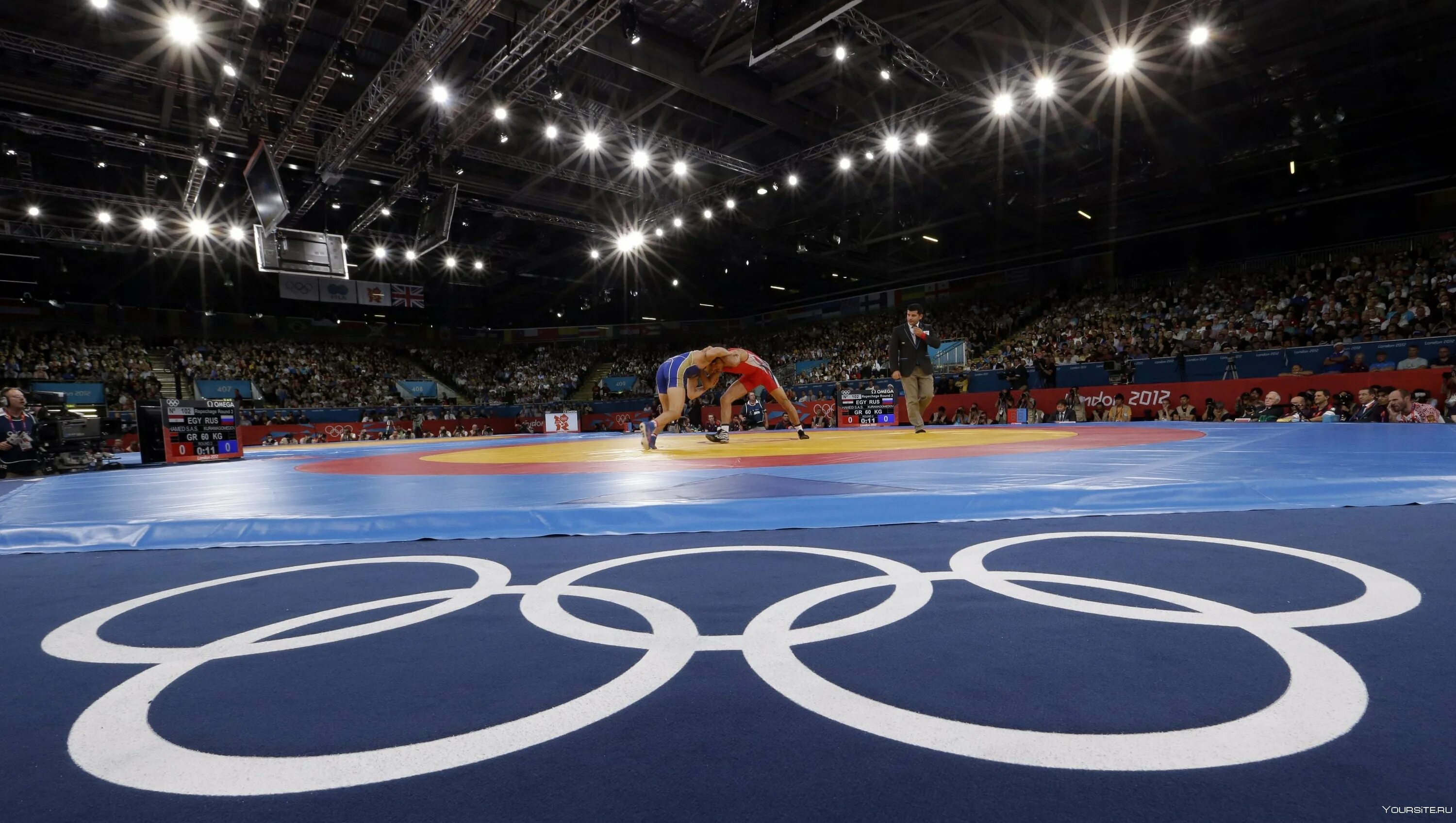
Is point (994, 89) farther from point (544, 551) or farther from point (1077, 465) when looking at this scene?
point (544, 551)

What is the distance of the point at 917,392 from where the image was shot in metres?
8.95

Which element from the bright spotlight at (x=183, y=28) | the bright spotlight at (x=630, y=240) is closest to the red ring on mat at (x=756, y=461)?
the bright spotlight at (x=183, y=28)

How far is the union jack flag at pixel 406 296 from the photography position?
96.7 ft

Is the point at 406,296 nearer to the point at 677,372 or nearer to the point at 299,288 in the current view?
the point at 299,288

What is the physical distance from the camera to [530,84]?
1056cm

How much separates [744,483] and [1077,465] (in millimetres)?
2028

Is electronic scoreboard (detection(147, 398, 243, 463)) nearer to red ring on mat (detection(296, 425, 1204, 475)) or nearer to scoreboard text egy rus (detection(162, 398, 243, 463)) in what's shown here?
scoreboard text egy rus (detection(162, 398, 243, 463))

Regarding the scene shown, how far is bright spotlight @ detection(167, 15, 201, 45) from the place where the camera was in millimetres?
8711

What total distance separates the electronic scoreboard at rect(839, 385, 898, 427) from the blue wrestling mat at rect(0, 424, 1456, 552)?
801cm

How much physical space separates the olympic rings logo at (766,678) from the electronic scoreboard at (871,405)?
37.6 feet

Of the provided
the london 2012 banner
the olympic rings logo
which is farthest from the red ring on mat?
the london 2012 banner

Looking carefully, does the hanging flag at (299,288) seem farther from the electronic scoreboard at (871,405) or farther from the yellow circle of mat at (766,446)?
the electronic scoreboard at (871,405)

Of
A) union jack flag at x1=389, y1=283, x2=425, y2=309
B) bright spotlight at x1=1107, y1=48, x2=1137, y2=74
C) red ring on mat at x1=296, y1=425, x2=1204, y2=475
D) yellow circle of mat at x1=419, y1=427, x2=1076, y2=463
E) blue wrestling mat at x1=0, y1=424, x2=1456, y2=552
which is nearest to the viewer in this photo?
blue wrestling mat at x1=0, y1=424, x2=1456, y2=552

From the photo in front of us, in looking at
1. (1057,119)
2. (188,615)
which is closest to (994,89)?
(1057,119)
